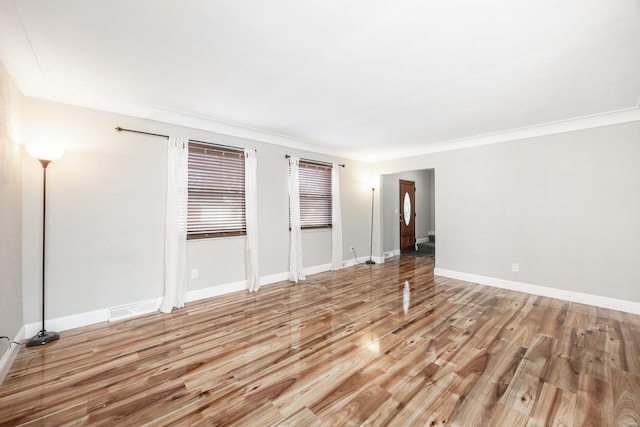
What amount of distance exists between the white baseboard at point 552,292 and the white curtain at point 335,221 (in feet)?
6.62

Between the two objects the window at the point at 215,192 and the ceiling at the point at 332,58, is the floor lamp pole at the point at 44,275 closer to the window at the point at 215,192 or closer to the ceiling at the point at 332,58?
the ceiling at the point at 332,58

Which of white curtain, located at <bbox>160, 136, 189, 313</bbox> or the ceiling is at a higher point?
the ceiling

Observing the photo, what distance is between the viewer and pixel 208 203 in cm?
384

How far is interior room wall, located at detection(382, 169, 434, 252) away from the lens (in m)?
6.72

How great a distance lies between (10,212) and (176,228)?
143 cm

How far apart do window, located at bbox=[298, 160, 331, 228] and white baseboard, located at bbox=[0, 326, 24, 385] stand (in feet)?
12.1

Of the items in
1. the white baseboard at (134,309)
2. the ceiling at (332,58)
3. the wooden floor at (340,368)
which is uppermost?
the ceiling at (332,58)

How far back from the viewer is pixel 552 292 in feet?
12.8

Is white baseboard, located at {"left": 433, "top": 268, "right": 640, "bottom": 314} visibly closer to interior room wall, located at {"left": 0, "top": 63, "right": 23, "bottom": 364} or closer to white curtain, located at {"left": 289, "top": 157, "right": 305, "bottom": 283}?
white curtain, located at {"left": 289, "top": 157, "right": 305, "bottom": 283}

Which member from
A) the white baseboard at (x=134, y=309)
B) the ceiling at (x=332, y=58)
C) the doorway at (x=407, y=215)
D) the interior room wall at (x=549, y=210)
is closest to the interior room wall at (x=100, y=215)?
the white baseboard at (x=134, y=309)

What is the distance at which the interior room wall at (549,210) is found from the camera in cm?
341

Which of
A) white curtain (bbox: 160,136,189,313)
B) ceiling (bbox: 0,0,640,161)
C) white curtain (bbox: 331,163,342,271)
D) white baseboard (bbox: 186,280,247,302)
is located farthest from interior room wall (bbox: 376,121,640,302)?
white curtain (bbox: 160,136,189,313)

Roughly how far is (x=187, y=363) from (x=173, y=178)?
2260mm

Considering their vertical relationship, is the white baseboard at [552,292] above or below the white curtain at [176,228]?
below
